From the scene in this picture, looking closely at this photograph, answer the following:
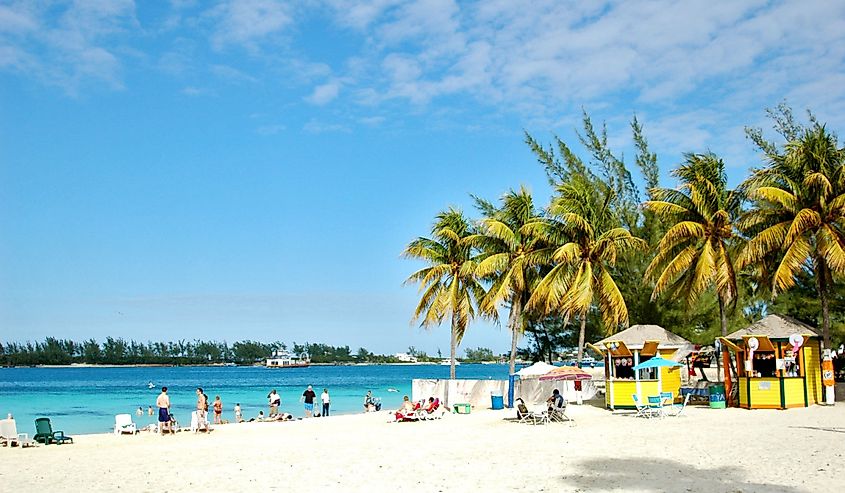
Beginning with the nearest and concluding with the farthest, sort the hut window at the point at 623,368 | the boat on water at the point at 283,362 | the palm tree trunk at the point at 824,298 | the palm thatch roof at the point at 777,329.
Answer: the palm thatch roof at the point at 777,329 → the palm tree trunk at the point at 824,298 → the hut window at the point at 623,368 → the boat on water at the point at 283,362

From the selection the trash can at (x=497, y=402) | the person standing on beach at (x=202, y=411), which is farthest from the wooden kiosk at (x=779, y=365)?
the person standing on beach at (x=202, y=411)

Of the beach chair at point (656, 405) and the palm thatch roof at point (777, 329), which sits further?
the palm thatch roof at point (777, 329)

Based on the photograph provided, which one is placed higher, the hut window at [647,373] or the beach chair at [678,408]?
the hut window at [647,373]

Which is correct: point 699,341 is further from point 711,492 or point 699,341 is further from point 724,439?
point 711,492

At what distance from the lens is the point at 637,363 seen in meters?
26.0

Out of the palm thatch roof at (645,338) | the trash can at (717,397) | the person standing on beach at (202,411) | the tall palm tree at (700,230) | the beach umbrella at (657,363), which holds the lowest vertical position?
the person standing on beach at (202,411)

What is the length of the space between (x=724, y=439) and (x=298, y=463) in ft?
29.2

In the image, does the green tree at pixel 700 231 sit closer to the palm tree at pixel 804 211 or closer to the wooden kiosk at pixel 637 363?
the palm tree at pixel 804 211

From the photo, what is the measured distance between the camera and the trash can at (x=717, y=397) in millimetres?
25609

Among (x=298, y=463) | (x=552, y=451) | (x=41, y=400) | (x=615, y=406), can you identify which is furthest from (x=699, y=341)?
Result: (x=41, y=400)

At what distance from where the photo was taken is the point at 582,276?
31.3m

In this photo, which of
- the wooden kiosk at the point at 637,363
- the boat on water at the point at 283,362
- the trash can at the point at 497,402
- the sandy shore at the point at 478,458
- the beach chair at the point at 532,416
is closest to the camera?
the sandy shore at the point at 478,458

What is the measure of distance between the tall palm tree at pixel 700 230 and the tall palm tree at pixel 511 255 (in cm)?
498

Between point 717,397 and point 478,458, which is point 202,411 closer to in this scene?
point 478,458
